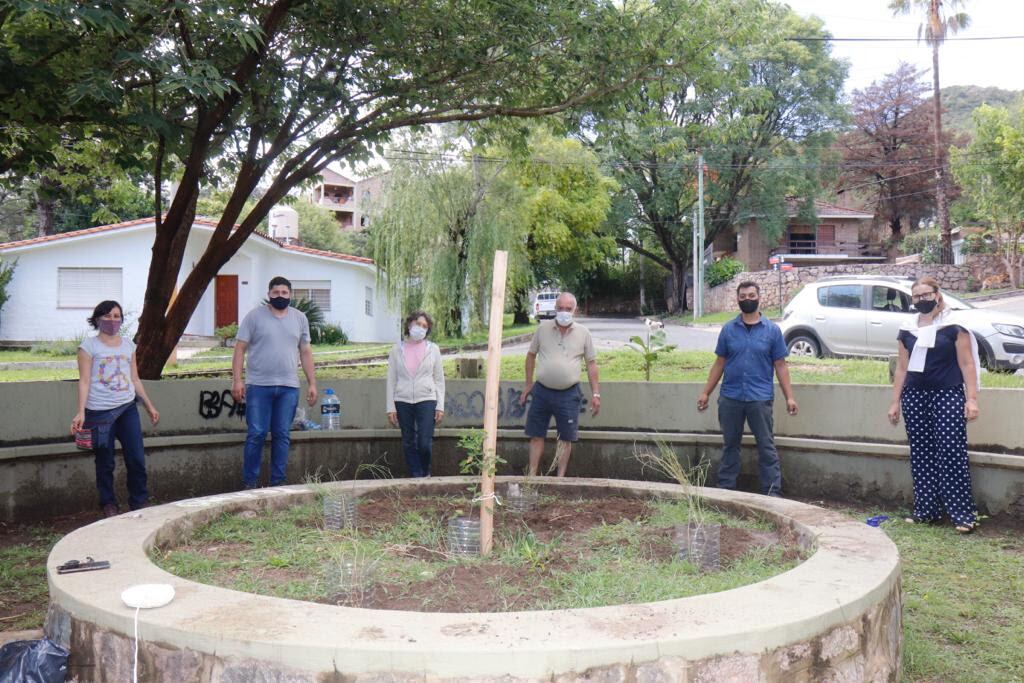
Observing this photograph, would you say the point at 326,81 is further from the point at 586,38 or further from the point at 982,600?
the point at 982,600

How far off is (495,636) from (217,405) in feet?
19.7

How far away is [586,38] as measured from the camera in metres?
8.38

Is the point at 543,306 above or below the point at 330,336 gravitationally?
above

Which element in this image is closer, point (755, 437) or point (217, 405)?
point (755, 437)

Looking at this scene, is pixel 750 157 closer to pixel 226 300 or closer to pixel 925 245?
pixel 925 245

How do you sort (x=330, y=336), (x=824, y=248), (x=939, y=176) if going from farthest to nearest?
(x=824, y=248) < (x=939, y=176) < (x=330, y=336)

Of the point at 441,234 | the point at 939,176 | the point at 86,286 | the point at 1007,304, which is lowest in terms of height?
the point at 1007,304

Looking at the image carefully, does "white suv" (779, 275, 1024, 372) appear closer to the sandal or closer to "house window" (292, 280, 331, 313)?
the sandal

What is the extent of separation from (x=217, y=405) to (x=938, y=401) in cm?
588

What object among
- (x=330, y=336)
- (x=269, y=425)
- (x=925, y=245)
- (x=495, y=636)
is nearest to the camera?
(x=495, y=636)

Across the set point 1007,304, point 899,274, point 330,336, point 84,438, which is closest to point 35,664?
point 84,438

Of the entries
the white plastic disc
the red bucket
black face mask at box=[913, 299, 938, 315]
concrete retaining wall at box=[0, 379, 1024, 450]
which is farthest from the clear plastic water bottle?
the white plastic disc

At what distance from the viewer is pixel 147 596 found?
3.00 m

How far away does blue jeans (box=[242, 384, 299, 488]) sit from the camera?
6.67m
